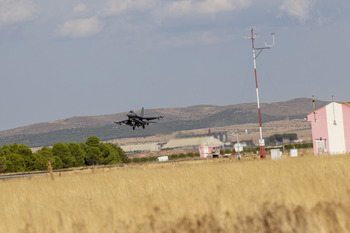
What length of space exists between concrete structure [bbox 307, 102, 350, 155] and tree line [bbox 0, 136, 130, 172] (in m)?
37.3

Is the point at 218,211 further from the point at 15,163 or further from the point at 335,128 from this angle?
the point at 15,163

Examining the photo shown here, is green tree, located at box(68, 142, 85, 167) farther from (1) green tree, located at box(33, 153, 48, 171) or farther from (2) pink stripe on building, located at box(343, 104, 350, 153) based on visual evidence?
(2) pink stripe on building, located at box(343, 104, 350, 153)

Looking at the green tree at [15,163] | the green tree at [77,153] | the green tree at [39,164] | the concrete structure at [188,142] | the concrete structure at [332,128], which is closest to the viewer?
the concrete structure at [332,128]

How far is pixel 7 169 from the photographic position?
90125 mm

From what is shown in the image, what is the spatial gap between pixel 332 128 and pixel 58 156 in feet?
202

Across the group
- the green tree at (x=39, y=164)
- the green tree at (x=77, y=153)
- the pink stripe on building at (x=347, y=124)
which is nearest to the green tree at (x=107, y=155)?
the green tree at (x=77, y=153)

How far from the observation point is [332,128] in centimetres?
5862

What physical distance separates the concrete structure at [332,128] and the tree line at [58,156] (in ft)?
122

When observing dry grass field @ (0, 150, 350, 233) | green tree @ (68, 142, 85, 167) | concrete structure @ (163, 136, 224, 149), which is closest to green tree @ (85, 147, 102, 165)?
green tree @ (68, 142, 85, 167)

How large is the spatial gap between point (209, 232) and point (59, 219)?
3102mm

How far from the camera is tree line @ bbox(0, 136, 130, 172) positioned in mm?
92000

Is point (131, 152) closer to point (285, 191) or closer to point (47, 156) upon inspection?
point (47, 156)

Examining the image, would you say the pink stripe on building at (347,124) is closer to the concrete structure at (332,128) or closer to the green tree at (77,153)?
the concrete structure at (332,128)

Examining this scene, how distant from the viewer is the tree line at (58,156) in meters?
92.0
